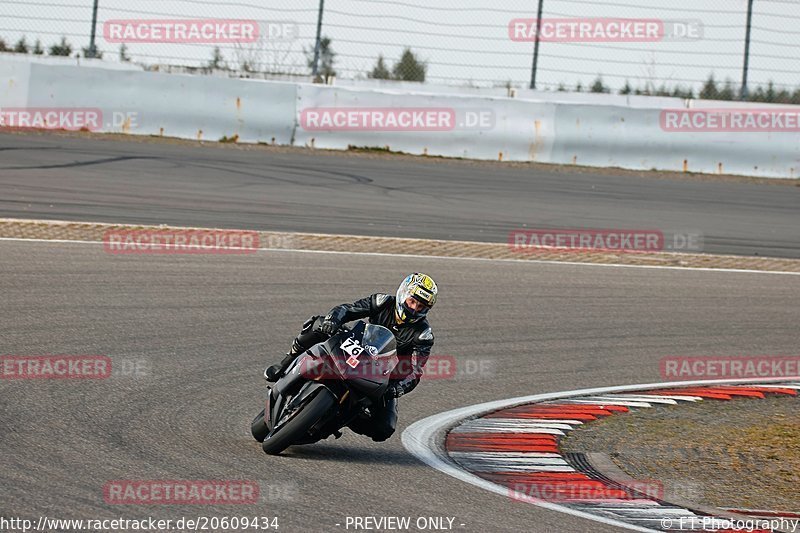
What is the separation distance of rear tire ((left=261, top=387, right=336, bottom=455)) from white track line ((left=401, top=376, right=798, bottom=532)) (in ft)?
3.01

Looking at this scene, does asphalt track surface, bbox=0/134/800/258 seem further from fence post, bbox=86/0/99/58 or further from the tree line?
fence post, bbox=86/0/99/58

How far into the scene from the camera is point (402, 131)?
21672 mm

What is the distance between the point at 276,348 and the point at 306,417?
3525mm

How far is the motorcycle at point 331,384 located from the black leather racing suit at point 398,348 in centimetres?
20

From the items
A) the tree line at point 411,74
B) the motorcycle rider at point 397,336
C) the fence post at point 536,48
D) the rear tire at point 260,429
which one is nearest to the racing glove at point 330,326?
the motorcycle rider at point 397,336

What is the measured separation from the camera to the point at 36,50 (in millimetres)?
21844

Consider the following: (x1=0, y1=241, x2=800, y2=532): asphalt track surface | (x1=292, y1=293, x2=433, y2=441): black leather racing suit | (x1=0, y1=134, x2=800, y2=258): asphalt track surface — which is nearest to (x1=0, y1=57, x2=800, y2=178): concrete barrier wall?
(x1=0, y1=134, x2=800, y2=258): asphalt track surface

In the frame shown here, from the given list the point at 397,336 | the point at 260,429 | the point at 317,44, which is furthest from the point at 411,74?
the point at 260,429

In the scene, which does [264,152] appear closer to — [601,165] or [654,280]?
[601,165]

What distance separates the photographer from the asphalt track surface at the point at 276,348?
6320mm

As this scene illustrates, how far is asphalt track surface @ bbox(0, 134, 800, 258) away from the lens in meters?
15.6

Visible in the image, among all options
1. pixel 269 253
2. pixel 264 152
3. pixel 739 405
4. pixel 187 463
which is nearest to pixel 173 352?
pixel 187 463

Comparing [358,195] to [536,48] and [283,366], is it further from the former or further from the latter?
[283,366]

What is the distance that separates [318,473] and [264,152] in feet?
46.4
